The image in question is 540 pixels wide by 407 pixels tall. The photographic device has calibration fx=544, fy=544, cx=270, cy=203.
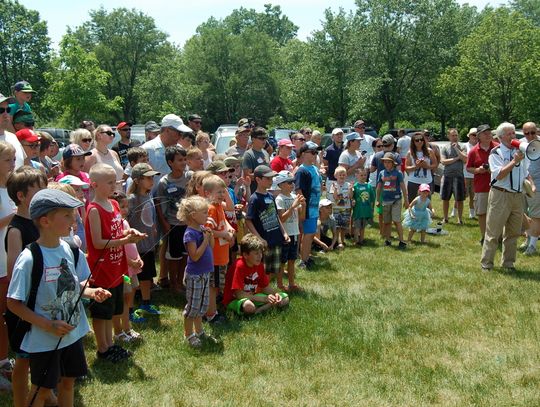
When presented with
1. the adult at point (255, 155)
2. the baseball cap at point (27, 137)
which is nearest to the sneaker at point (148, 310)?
the baseball cap at point (27, 137)

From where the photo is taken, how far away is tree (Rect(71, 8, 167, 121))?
61781mm

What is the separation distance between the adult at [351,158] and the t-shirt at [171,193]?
14.9ft

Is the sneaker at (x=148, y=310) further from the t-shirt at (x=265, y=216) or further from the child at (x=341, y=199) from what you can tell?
the child at (x=341, y=199)

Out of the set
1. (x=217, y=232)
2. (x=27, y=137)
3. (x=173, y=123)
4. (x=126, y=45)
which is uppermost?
(x=126, y=45)

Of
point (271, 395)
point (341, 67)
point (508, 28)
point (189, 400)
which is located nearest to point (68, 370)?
point (189, 400)

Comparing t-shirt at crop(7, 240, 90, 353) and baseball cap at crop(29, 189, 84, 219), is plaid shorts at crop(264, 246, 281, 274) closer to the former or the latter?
t-shirt at crop(7, 240, 90, 353)

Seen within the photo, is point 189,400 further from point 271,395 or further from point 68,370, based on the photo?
point 68,370

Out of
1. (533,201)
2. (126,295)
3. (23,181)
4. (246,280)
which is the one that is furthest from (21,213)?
(533,201)

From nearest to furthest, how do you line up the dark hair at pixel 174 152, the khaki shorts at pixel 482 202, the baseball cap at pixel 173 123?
the dark hair at pixel 174 152 < the baseball cap at pixel 173 123 < the khaki shorts at pixel 482 202

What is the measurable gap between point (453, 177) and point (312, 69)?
1300 inches

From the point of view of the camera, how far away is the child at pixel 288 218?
7258mm

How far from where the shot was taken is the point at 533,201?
29.8 ft

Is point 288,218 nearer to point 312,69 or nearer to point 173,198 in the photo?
point 173,198

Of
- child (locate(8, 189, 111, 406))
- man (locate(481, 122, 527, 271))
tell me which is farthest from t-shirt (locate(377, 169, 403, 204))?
child (locate(8, 189, 111, 406))
